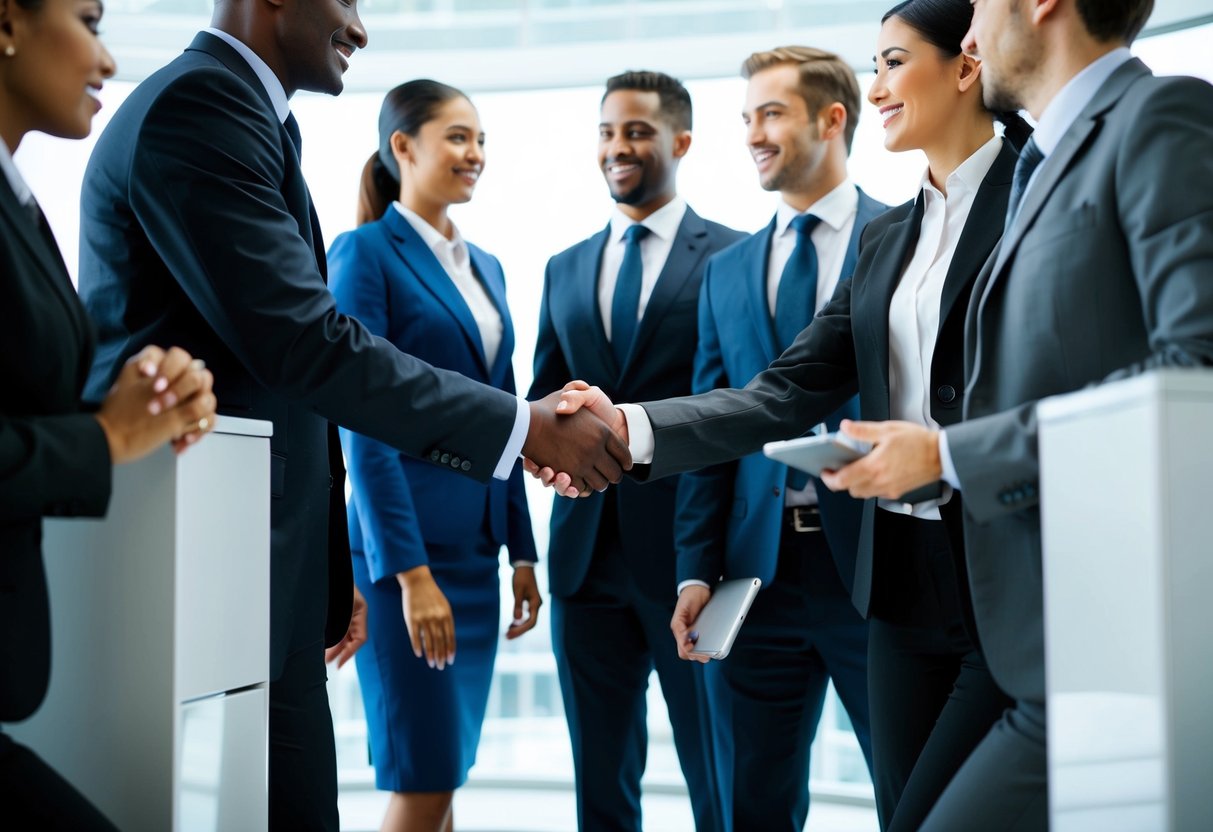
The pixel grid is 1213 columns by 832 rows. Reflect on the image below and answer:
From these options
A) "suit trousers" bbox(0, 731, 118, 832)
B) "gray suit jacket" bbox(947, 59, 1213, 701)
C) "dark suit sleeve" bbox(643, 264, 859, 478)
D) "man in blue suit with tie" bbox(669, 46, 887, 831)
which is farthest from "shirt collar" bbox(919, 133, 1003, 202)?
"suit trousers" bbox(0, 731, 118, 832)

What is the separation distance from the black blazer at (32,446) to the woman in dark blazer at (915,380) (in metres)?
1.30

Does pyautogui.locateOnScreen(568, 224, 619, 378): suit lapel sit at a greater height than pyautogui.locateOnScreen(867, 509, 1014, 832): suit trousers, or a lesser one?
greater

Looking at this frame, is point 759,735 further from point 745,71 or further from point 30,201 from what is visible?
point 30,201

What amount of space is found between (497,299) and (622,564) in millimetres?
920

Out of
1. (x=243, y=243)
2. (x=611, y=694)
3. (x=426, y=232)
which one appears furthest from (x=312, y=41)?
(x=611, y=694)

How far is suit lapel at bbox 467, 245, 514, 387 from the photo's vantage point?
136 inches

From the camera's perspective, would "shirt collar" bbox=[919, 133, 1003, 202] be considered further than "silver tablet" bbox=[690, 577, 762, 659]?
No

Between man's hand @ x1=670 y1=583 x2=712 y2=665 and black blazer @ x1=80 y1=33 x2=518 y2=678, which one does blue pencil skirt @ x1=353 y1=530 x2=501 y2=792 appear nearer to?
man's hand @ x1=670 y1=583 x2=712 y2=665

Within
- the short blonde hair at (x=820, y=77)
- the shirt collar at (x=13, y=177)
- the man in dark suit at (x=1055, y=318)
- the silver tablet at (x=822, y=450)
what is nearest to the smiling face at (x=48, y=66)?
the shirt collar at (x=13, y=177)

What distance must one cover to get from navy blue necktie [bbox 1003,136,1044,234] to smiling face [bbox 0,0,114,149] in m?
1.39

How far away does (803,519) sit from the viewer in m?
2.90

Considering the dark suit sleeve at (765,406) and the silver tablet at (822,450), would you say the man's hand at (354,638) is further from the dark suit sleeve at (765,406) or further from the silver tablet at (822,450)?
the silver tablet at (822,450)

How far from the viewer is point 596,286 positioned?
3.39 metres

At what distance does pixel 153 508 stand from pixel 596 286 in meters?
2.02
